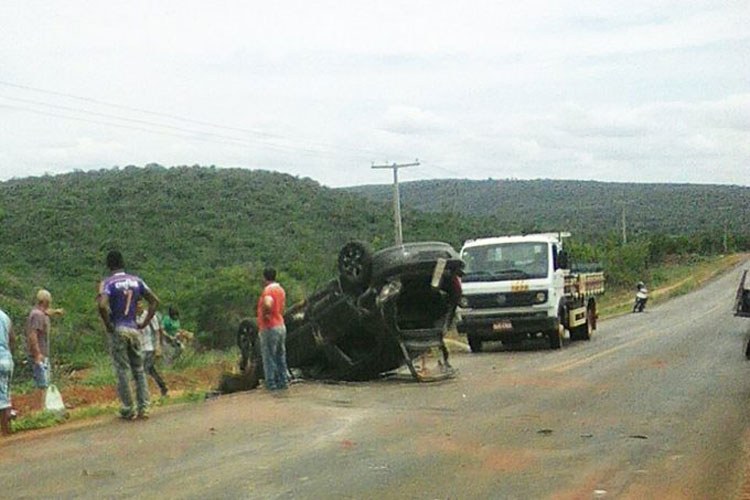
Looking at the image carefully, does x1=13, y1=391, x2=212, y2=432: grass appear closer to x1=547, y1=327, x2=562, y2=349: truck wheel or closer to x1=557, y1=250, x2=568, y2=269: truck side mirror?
x1=547, y1=327, x2=562, y2=349: truck wheel

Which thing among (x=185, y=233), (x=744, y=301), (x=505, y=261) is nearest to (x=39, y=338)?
(x=505, y=261)

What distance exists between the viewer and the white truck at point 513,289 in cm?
2270

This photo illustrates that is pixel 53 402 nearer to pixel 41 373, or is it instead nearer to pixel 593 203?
pixel 41 373

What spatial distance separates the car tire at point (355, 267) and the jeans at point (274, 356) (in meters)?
1.63

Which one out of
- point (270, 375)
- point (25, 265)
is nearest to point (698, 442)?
point (270, 375)

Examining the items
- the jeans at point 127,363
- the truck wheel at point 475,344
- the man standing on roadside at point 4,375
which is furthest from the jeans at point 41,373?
the truck wheel at point 475,344

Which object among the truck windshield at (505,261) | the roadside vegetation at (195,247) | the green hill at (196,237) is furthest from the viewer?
the green hill at (196,237)

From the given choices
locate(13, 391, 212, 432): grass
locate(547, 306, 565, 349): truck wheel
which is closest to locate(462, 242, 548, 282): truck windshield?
locate(547, 306, 565, 349): truck wheel

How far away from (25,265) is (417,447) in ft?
128

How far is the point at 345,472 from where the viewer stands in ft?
30.5

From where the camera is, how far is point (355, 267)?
1625cm

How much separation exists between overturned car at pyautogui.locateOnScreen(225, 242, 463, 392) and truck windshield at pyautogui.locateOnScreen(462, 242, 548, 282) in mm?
6073

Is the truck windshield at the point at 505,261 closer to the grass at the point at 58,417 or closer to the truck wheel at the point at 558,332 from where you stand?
the truck wheel at the point at 558,332

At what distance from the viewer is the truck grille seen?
22.7 metres
